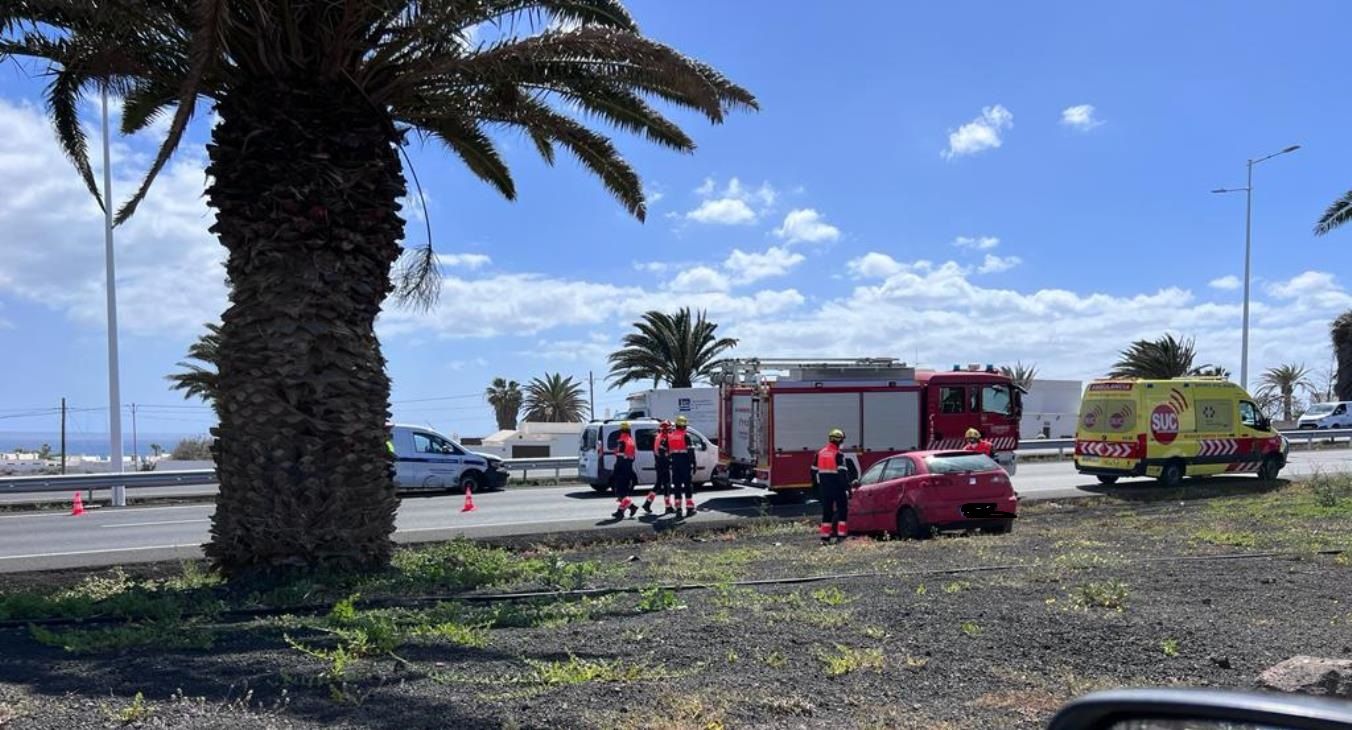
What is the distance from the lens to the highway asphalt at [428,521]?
15.2 m

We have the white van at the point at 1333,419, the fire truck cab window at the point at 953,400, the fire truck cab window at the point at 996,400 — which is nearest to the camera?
the fire truck cab window at the point at 953,400

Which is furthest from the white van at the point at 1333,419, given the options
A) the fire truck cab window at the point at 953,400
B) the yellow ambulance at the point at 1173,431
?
the fire truck cab window at the point at 953,400

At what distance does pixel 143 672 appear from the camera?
5992 mm

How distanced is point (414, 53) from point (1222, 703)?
10.0 m

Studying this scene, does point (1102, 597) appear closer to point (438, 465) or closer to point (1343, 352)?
point (438, 465)

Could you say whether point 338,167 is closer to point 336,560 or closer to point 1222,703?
point 336,560

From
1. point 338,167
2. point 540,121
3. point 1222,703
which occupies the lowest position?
point 1222,703

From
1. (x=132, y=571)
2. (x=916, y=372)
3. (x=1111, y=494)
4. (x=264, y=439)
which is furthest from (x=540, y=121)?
(x=1111, y=494)

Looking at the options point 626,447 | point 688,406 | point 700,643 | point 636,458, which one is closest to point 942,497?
point 626,447

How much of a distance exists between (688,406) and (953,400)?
12.6 m

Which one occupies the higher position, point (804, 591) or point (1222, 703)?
point (1222, 703)

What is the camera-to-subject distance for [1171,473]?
22.5m

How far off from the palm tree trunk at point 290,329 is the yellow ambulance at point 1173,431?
17.8m

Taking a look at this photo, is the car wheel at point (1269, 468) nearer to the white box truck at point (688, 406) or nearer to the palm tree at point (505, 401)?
the white box truck at point (688, 406)
